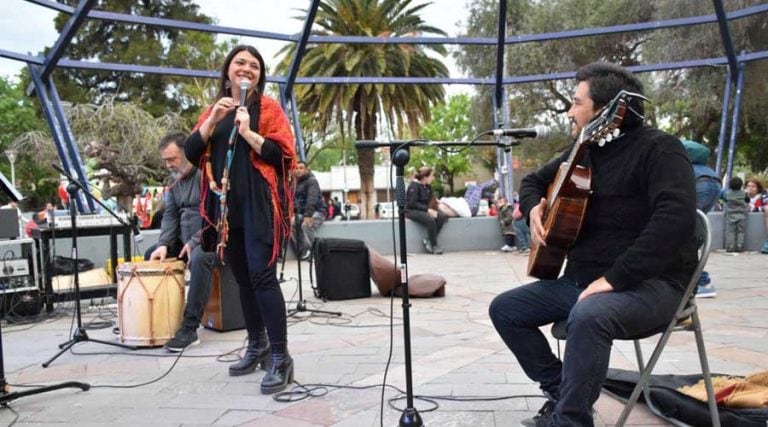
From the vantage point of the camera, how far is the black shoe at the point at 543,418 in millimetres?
2557

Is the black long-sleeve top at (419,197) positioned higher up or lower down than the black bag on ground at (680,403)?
higher up

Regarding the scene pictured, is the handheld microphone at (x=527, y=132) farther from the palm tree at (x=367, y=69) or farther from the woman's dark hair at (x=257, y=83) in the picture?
the palm tree at (x=367, y=69)

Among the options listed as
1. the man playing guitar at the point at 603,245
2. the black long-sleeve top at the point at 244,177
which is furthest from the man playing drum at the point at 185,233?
the man playing guitar at the point at 603,245

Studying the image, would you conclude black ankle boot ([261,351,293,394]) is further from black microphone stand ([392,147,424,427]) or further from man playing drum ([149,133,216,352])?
man playing drum ([149,133,216,352])

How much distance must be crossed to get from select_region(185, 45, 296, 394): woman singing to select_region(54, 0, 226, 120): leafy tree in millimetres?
24742

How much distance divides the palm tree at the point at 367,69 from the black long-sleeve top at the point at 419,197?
550 centimetres

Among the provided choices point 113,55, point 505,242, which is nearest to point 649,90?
point 505,242

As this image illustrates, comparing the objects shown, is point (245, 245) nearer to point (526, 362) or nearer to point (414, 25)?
point (526, 362)

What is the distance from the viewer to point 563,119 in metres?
22.4

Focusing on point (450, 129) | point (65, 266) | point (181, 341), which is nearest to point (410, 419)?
point (181, 341)

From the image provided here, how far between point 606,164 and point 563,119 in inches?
824

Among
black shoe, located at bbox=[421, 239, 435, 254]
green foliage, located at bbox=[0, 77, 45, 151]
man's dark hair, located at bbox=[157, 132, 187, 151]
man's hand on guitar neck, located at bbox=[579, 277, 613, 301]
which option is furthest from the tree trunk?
green foliage, located at bbox=[0, 77, 45, 151]

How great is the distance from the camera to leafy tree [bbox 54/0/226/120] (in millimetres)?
27188

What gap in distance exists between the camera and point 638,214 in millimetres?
2375
